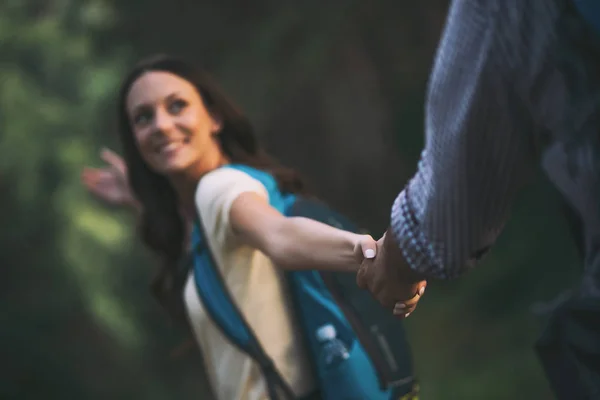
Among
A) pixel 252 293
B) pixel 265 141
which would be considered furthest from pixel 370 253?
pixel 265 141

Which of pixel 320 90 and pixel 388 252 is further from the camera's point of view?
pixel 320 90

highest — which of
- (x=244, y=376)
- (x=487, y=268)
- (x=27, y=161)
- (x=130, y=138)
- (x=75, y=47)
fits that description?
(x=75, y=47)

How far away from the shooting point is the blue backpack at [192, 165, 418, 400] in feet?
5.22

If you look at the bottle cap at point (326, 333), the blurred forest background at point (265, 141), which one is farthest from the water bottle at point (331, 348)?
the blurred forest background at point (265, 141)

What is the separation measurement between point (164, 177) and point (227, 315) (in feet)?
1.81

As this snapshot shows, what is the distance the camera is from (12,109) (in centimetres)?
425

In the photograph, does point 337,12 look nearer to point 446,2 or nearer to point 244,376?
point 446,2

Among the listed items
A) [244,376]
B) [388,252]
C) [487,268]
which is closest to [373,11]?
[487,268]

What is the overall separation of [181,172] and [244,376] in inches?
18.6

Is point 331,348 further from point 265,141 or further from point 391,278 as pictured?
point 265,141

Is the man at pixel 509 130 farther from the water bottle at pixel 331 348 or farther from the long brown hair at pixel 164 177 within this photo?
the long brown hair at pixel 164 177

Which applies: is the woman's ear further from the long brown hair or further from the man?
the man

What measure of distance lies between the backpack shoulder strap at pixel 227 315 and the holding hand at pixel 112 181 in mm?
666

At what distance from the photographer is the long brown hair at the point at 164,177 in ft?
6.40
